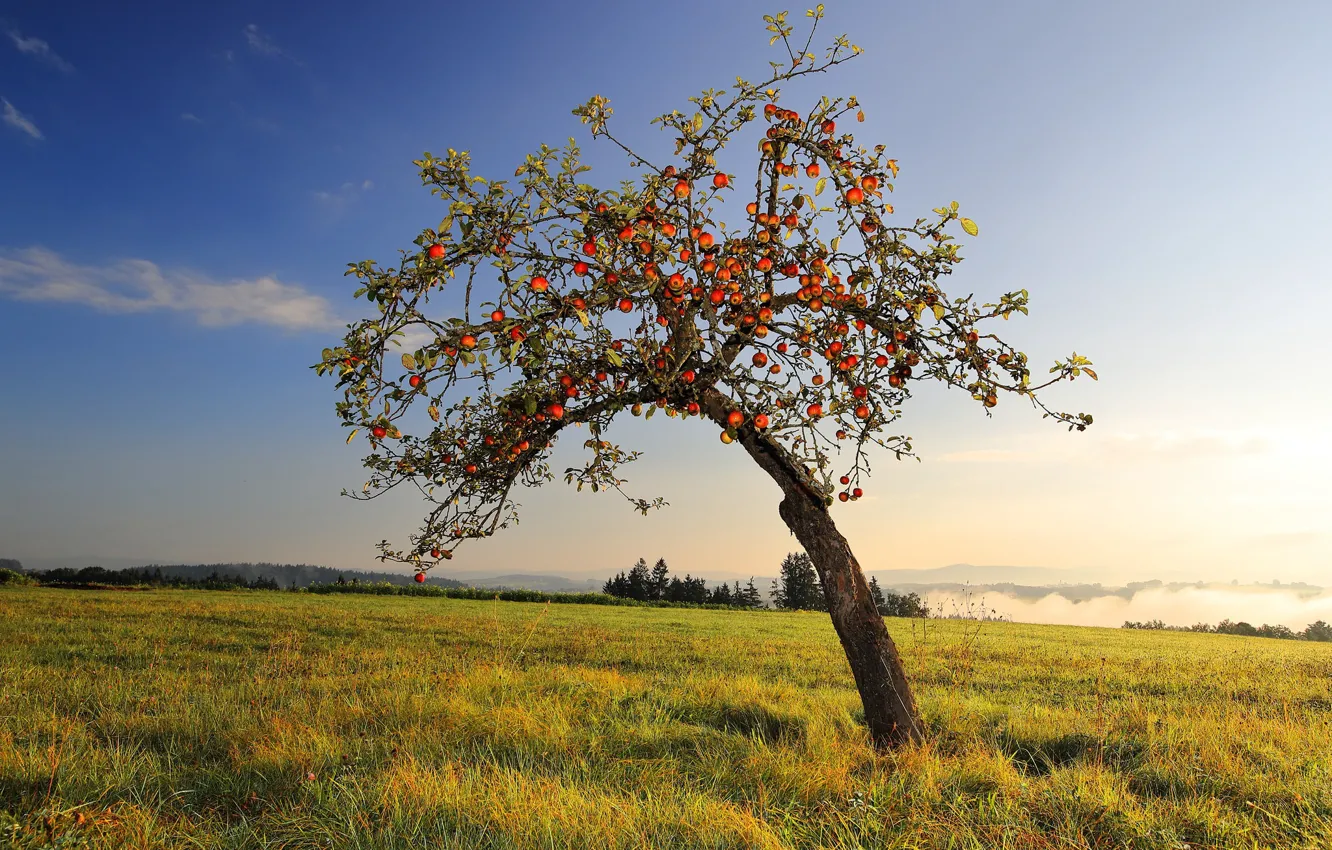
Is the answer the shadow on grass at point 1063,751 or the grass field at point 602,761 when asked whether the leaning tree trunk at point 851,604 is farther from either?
the shadow on grass at point 1063,751

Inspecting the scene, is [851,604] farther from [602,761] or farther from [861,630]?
[602,761]

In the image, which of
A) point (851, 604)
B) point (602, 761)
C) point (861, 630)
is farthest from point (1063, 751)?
point (602, 761)

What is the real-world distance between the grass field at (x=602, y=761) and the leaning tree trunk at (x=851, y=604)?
14.9 inches

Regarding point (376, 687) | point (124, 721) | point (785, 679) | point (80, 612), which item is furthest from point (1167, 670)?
point (80, 612)

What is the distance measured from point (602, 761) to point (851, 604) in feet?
9.27

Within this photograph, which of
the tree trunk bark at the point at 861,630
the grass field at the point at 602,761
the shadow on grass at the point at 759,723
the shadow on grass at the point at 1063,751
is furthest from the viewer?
the shadow on grass at the point at 759,723

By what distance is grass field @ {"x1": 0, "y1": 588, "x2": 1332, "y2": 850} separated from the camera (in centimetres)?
484

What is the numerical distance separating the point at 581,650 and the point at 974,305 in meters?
12.0

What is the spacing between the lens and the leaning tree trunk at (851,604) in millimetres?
7191

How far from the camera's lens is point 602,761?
6.46 metres

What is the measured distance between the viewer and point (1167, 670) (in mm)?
16703

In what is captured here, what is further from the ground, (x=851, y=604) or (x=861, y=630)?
(x=851, y=604)

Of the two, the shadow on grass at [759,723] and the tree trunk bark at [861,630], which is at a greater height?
the tree trunk bark at [861,630]

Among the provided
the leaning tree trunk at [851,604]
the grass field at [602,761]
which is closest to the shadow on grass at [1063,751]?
the grass field at [602,761]
